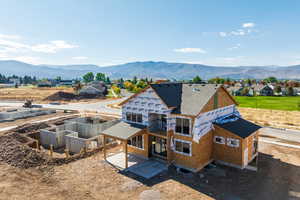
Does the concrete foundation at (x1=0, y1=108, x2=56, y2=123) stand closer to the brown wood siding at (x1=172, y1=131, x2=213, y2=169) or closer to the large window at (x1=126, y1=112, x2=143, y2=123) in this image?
the large window at (x1=126, y1=112, x2=143, y2=123)

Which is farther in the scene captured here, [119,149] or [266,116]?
[266,116]

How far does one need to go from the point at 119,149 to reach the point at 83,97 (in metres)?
61.3

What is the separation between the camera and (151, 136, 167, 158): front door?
19031mm

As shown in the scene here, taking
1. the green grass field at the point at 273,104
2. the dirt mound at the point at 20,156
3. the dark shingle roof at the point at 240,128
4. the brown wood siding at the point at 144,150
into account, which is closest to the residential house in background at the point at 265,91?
the green grass field at the point at 273,104

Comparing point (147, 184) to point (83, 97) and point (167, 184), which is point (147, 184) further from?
point (83, 97)

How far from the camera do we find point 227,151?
57.4 ft

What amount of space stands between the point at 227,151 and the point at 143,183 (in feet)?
27.6

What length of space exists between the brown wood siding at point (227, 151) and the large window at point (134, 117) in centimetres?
743

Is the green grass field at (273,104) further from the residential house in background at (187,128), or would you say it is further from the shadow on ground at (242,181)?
the shadow on ground at (242,181)

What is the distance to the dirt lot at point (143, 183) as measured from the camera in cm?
1299

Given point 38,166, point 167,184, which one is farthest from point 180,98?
point 38,166

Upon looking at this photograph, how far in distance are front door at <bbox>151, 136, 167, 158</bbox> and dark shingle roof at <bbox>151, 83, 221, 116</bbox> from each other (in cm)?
394

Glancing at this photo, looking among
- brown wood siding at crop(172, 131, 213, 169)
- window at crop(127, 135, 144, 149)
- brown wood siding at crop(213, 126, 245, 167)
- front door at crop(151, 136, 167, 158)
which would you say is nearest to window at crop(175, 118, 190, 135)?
brown wood siding at crop(172, 131, 213, 169)

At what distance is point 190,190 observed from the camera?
1363 centimetres
